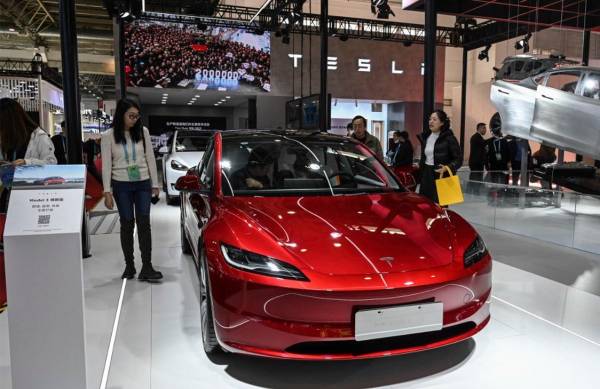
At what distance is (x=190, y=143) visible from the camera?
321 inches

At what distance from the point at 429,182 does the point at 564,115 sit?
3.09 m

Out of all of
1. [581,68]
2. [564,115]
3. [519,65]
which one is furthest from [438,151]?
[519,65]

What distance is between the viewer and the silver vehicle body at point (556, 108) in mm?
5883

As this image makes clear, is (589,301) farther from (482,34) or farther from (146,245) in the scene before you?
(482,34)

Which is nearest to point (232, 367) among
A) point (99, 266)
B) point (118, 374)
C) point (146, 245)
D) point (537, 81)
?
point (118, 374)

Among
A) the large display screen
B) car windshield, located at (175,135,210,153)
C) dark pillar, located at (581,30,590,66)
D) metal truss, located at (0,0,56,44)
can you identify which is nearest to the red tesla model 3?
car windshield, located at (175,135,210,153)

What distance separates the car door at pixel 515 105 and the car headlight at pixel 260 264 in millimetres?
5747

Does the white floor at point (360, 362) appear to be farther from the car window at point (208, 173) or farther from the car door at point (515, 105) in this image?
the car door at point (515, 105)

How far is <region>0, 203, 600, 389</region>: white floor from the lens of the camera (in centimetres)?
232

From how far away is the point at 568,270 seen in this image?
14.4 ft

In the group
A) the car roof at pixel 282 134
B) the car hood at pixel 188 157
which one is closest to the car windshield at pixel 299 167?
the car roof at pixel 282 134

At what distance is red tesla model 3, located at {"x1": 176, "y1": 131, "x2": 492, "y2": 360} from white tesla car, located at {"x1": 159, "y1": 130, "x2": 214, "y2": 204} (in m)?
4.92

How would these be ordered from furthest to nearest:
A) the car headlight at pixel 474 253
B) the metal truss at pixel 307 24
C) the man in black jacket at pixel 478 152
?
1. the metal truss at pixel 307 24
2. the man in black jacket at pixel 478 152
3. the car headlight at pixel 474 253

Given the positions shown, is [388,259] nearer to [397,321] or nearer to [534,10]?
[397,321]
